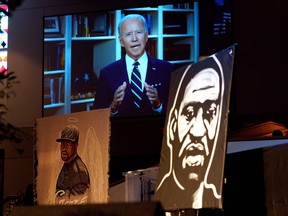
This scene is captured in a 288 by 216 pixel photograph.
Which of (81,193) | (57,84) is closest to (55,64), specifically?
(57,84)

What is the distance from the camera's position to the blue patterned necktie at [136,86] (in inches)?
270

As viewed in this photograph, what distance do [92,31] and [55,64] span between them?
26.8 inches

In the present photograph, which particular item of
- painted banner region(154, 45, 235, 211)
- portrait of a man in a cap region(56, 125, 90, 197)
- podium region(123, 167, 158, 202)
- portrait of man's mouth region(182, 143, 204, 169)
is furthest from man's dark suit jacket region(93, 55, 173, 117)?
portrait of man's mouth region(182, 143, 204, 169)

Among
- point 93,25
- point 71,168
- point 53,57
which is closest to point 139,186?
point 71,168

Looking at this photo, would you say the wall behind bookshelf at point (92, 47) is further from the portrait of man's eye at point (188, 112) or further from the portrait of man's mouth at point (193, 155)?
the portrait of man's mouth at point (193, 155)

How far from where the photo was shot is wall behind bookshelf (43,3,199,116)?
6855 mm

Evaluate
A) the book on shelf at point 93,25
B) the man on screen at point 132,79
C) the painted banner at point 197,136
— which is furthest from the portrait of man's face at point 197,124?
the book on shelf at point 93,25

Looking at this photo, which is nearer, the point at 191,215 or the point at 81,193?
the point at 191,215

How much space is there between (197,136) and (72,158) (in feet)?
3.83

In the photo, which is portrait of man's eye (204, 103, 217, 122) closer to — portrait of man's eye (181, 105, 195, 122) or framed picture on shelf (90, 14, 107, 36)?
portrait of man's eye (181, 105, 195, 122)

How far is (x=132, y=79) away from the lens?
691 centimetres

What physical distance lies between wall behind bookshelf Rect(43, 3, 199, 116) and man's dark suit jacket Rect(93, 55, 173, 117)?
0.29 ft

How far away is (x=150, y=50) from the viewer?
22.7ft

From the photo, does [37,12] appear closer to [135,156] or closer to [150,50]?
[150,50]
